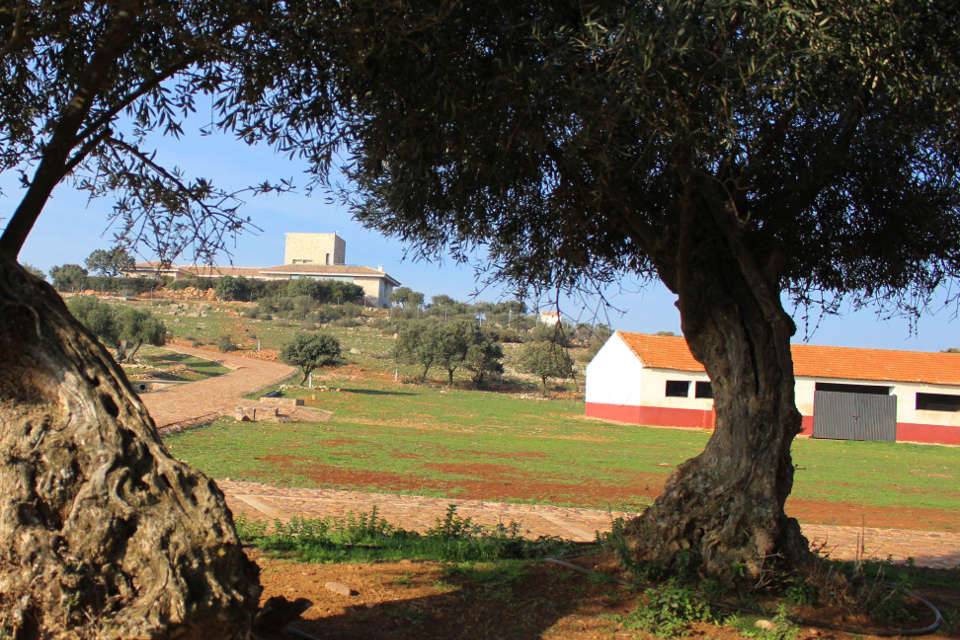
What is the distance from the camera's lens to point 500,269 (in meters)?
8.88

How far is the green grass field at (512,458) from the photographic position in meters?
19.6

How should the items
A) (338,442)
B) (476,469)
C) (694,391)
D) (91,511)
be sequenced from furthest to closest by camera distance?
(694,391)
(338,442)
(476,469)
(91,511)

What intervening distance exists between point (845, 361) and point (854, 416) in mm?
4969

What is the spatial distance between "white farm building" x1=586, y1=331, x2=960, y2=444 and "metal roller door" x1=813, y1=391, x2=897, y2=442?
0.05m

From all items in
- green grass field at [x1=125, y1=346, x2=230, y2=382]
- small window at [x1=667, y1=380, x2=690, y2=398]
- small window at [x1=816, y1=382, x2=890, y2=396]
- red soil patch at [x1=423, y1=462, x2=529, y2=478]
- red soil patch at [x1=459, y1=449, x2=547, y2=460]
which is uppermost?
small window at [x1=816, y1=382, x2=890, y2=396]

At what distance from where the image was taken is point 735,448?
6910 millimetres

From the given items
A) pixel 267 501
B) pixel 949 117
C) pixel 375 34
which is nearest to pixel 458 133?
pixel 375 34

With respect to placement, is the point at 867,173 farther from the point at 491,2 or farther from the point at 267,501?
the point at 267,501

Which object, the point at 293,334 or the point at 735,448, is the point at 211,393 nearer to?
the point at 735,448

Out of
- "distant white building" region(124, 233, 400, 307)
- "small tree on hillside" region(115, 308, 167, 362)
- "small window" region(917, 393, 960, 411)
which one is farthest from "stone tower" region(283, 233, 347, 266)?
"small window" region(917, 393, 960, 411)

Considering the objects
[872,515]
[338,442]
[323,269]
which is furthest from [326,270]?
[872,515]

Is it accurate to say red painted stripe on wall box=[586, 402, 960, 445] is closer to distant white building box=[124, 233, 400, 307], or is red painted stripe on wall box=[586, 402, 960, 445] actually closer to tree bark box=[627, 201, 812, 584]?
tree bark box=[627, 201, 812, 584]

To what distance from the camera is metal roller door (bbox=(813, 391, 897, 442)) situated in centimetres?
4772

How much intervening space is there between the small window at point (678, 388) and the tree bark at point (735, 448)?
4234 centimetres
